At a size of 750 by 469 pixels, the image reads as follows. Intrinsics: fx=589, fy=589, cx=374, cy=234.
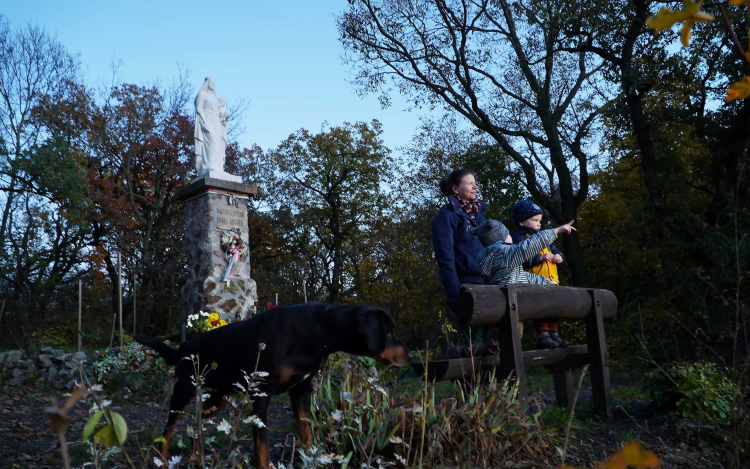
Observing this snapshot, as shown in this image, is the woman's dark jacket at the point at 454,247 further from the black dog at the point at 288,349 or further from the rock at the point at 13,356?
the rock at the point at 13,356

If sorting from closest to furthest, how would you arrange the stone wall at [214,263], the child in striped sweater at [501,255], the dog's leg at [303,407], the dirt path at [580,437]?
the dog's leg at [303,407]
the dirt path at [580,437]
the child in striped sweater at [501,255]
the stone wall at [214,263]

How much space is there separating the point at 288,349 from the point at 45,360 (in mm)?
8093

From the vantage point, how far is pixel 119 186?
65.9 feet

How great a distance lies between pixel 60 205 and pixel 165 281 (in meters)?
4.14

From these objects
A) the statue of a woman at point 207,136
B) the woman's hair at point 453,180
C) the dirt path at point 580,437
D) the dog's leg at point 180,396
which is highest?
the statue of a woman at point 207,136

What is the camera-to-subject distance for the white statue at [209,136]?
11273mm

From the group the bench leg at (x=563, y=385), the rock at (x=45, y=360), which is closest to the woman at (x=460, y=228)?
the bench leg at (x=563, y=385)

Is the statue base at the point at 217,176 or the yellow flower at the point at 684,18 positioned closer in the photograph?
the yellow flower at the point at 684,18

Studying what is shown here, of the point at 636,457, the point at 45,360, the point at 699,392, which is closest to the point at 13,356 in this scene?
the point at 45,360

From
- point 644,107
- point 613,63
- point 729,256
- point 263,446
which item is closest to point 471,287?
Answer: point 263,446

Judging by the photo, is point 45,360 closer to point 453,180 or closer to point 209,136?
point 209,136

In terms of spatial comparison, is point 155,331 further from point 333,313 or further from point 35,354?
point 333,313

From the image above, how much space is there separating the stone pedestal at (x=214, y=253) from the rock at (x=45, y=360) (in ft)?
7.14

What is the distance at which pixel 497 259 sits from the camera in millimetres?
4801
